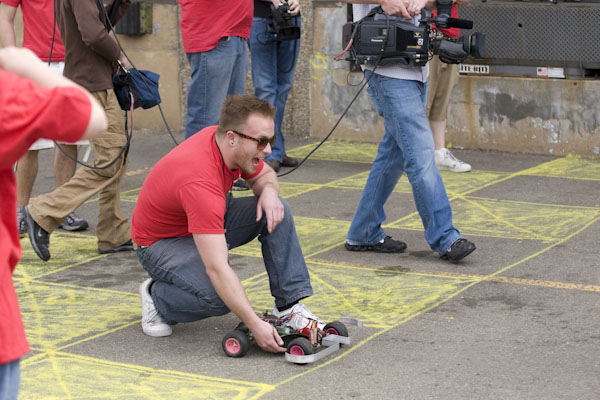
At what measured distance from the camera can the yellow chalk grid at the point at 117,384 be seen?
13.4ft

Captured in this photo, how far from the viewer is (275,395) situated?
405 centimetres

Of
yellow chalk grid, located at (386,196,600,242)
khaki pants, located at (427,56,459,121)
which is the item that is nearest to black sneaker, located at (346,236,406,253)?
yellow chalk grid, located at (386,196,600,242)

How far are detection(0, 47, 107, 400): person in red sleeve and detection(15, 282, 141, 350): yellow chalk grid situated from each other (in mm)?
2127

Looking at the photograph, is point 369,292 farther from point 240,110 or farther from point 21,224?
point 21,224

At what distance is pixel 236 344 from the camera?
4.45 meters

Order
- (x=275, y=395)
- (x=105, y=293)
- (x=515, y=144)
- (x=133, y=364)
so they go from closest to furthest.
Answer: (x=275, y=395) → (x=133, y=364) → (x=105, y=293) → (x=515, y=144)

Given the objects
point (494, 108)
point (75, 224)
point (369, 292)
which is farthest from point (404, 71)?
point (494, 108)

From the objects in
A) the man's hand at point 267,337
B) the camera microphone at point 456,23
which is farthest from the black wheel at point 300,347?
the camera microphone at point 456,23

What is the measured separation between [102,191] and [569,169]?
425cm

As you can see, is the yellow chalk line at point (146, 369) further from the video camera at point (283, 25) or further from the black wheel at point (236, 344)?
the video camera at point (283, 25)

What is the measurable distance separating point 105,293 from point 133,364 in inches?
45.7

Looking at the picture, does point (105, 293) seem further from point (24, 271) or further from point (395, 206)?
point (395, 206)

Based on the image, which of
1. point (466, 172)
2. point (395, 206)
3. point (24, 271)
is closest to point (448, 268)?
point (395, 206)

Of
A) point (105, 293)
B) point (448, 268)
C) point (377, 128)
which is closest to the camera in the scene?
point (105, 293)
